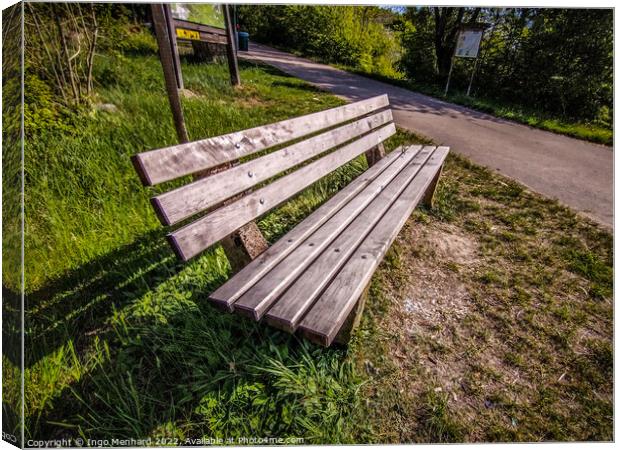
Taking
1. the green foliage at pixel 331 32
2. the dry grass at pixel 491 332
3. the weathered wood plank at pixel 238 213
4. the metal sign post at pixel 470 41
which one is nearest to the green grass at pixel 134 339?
the dry grass at pixel 491 332

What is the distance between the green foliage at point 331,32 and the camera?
Answer: 2.95 m

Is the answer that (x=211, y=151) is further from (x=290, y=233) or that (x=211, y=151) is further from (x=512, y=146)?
(x=512, y=146)

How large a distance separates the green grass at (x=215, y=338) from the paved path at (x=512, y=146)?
2.46ft

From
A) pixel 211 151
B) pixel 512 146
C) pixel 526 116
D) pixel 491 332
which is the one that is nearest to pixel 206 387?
pixel 211 151

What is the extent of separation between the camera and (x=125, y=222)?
6.58 feet

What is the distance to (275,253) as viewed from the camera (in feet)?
4.38

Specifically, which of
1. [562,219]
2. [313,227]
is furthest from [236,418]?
[562,219]

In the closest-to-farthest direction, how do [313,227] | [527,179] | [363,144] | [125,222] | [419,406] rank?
[419,406]
[313,227]
[125,222]
[363,144]
[527,179]

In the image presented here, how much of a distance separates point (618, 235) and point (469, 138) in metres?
3.43

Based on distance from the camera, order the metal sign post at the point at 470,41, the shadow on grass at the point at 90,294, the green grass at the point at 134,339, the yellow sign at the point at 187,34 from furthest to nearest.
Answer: the metal sign post at the point at 470,41, the yellow sign at the point at 187,34, the shadow on grass at the point at 90,294, the green grass at the point at 134,339

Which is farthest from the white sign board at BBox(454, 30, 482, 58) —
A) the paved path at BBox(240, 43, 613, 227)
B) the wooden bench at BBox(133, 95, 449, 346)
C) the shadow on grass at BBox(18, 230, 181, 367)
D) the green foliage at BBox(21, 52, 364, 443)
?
the shadow on grass at BBox(18, 230, 181, 367)

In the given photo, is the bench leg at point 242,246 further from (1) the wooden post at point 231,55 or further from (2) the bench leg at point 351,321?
(1) the wooden post at point 231,55

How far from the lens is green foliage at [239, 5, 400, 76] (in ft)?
9.66

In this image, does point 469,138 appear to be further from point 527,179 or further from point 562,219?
point 562,219
